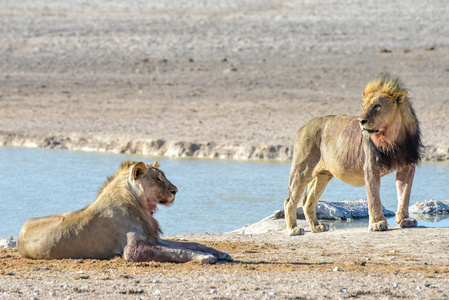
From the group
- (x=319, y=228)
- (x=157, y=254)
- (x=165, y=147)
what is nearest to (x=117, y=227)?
(x=157, y=254)

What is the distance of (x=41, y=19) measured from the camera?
27.5 m

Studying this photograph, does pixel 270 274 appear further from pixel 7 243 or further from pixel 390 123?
pixel 7 243

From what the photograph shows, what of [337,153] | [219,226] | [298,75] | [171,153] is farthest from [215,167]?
[298,75]

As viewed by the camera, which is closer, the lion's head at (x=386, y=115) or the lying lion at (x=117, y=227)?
the lying lion at (x=117, y=227)

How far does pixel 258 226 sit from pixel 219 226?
0.64m

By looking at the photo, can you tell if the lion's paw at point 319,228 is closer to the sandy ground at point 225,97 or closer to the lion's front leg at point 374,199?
the sandy ground at point 225,97

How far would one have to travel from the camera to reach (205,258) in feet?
20.2

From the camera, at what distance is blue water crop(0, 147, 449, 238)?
9727mm

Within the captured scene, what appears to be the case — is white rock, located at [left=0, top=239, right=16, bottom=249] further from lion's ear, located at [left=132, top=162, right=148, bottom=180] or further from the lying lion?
lion's ear, located at [left=132, top=162, right=148, bottom=180]

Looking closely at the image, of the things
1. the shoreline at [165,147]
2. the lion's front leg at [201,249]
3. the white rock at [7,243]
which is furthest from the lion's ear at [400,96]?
the shoreline at [165,147]

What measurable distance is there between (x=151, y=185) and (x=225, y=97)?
453 inches

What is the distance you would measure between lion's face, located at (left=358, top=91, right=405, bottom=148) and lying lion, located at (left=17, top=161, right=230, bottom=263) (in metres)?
1.93

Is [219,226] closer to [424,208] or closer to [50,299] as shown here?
[424,208]

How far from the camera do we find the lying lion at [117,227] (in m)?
6.36
